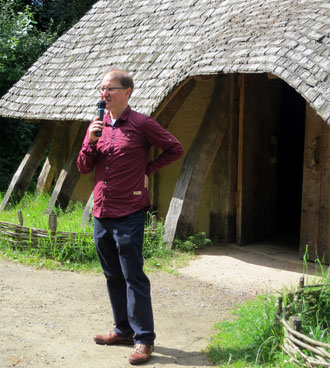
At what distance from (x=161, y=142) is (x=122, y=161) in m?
0.35

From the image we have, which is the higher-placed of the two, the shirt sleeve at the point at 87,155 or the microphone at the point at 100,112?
the microphone at the point at 100,112

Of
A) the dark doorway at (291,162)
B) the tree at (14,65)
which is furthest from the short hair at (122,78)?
the tree at (14,65)

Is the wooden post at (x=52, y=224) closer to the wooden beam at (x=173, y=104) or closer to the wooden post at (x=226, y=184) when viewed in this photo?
the wooden beam at (x=173, y=104)

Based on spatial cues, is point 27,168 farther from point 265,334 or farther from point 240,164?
point 265,334

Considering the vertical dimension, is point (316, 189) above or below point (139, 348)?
above

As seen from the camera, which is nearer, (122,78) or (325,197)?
(122,78)

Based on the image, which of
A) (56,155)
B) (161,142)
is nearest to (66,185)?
(56,155)

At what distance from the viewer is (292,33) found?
6.57 metres

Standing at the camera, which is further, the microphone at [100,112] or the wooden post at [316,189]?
the wooden post at [316,189]

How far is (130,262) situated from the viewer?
421cm

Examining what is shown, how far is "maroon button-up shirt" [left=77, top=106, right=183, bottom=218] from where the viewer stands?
4266 mm

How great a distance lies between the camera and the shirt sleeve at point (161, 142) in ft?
14.3

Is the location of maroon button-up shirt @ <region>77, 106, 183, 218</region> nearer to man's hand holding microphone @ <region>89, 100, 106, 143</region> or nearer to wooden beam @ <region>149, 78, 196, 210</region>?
man's hand holding microphone @ <region>89, 100, 106, 143</region>

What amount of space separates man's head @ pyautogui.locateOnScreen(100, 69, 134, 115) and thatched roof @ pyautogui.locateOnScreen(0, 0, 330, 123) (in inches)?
A: 87.3
